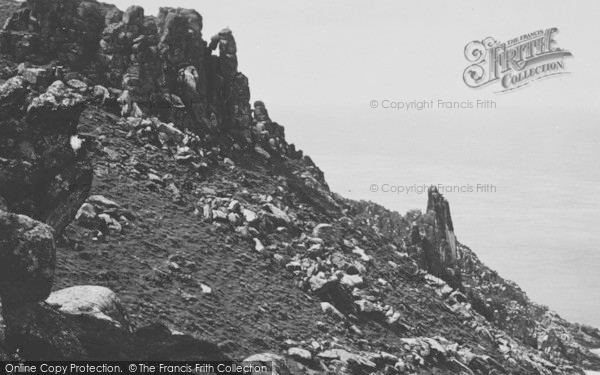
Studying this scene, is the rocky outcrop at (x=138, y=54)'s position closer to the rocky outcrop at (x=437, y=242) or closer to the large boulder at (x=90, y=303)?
the large boulder at (x=90, y=303)

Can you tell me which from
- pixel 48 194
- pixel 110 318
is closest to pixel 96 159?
pixel 48 194

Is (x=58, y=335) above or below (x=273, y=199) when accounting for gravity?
below

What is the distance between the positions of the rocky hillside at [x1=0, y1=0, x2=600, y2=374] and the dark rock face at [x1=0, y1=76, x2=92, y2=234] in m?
0.05

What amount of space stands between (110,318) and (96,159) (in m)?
14.2

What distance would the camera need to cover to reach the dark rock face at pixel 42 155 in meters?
17.4

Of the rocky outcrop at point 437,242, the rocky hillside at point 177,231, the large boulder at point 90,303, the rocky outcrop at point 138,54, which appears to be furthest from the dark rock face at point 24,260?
the rocky outcrop at point 437,242

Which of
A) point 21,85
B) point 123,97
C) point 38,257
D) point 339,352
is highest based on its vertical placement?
point 123,97

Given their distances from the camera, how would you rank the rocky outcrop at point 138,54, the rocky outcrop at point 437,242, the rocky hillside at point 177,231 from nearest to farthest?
the rocky hillside at point 177,231 → the rocky outcrop at point 138,54 → the rocky outcrop at point 437,242

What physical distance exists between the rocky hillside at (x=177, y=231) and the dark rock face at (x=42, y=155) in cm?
5

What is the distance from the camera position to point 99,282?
846 inches

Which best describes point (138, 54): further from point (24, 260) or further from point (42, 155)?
point (24, 260)

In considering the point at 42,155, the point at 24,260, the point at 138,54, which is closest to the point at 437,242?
the point at 138,54

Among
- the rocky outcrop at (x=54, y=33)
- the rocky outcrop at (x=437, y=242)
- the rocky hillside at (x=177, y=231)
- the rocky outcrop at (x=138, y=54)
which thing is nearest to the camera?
the rocky hillside at (x=177, y=231)

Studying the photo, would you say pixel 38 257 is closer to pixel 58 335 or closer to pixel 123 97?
pixel 58 335
